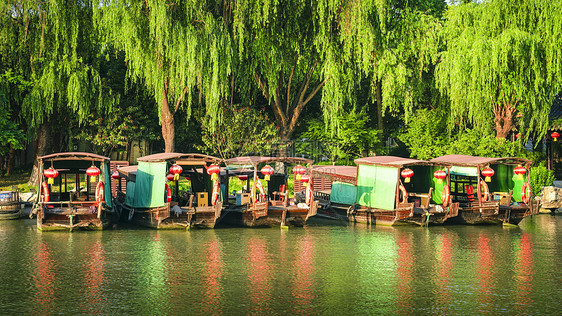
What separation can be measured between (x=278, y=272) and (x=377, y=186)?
463 inches

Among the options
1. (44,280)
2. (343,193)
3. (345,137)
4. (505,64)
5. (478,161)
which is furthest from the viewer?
(345,137)

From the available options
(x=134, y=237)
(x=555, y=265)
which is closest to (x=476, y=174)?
(x=555, y=265)

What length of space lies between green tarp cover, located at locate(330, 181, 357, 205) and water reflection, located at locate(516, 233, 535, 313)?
8403 mm

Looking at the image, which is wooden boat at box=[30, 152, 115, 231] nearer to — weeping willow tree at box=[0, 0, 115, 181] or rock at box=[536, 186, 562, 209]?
weeping willow tree at box=[0, 0, 115, 181]

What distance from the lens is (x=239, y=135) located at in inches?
1393

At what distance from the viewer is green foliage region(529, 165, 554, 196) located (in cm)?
3250

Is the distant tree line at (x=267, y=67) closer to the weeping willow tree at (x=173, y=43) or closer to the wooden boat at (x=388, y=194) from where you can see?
the weeping willow tree at (x=173, y=43)

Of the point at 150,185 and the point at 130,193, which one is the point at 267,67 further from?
the point at 150,185

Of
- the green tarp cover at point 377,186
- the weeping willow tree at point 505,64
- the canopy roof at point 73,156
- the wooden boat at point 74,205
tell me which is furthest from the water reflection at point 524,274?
the canopy roof at point 73,156

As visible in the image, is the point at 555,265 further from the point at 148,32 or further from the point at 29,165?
the point at 29,165

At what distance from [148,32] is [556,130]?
23823 mm

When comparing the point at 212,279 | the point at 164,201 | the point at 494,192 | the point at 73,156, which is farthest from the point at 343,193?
the point at 212,279

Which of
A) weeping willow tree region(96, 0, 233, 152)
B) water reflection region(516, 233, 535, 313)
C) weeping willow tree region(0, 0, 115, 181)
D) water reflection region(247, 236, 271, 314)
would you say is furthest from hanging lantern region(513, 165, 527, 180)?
weeping willow tree region(0, 0, 115, 181)

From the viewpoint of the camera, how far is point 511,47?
30797mm
